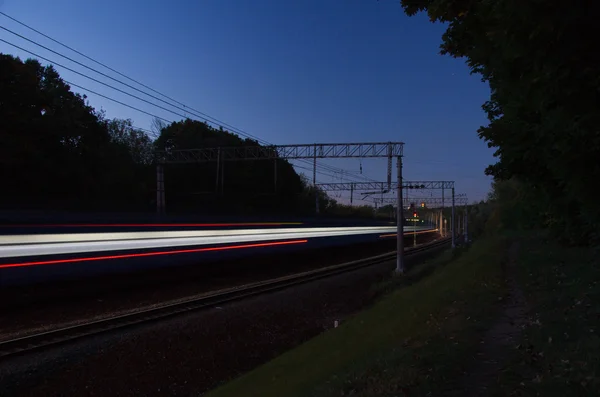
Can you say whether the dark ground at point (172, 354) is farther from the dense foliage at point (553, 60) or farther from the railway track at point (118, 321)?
the dense foliage at point (553, 60)

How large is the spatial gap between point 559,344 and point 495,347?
0.89 m

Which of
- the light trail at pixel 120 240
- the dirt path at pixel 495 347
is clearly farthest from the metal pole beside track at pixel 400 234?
the dirt path at pixel 495 347

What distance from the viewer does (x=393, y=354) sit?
23.9 feet

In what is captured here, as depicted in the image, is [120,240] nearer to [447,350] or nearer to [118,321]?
[118,321]

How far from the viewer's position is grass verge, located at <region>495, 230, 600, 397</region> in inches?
198

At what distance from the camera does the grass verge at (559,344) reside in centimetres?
502

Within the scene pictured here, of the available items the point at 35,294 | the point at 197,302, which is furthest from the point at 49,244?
the point at 197,302

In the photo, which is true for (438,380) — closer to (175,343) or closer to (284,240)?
(175,343)

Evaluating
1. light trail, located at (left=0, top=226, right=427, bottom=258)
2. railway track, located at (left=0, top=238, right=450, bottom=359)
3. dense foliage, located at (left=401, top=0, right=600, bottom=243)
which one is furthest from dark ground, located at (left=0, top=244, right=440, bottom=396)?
dense foliage, located at (left=401, top=0, right=600, bottom=243)

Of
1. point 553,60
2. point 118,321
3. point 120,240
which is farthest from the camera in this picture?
point 120,240

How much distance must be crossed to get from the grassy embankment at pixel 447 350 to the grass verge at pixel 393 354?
2cm

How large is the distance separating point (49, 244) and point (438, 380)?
545 inches

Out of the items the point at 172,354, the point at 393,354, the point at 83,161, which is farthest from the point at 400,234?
the point at 83,161

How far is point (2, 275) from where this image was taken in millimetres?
13867
